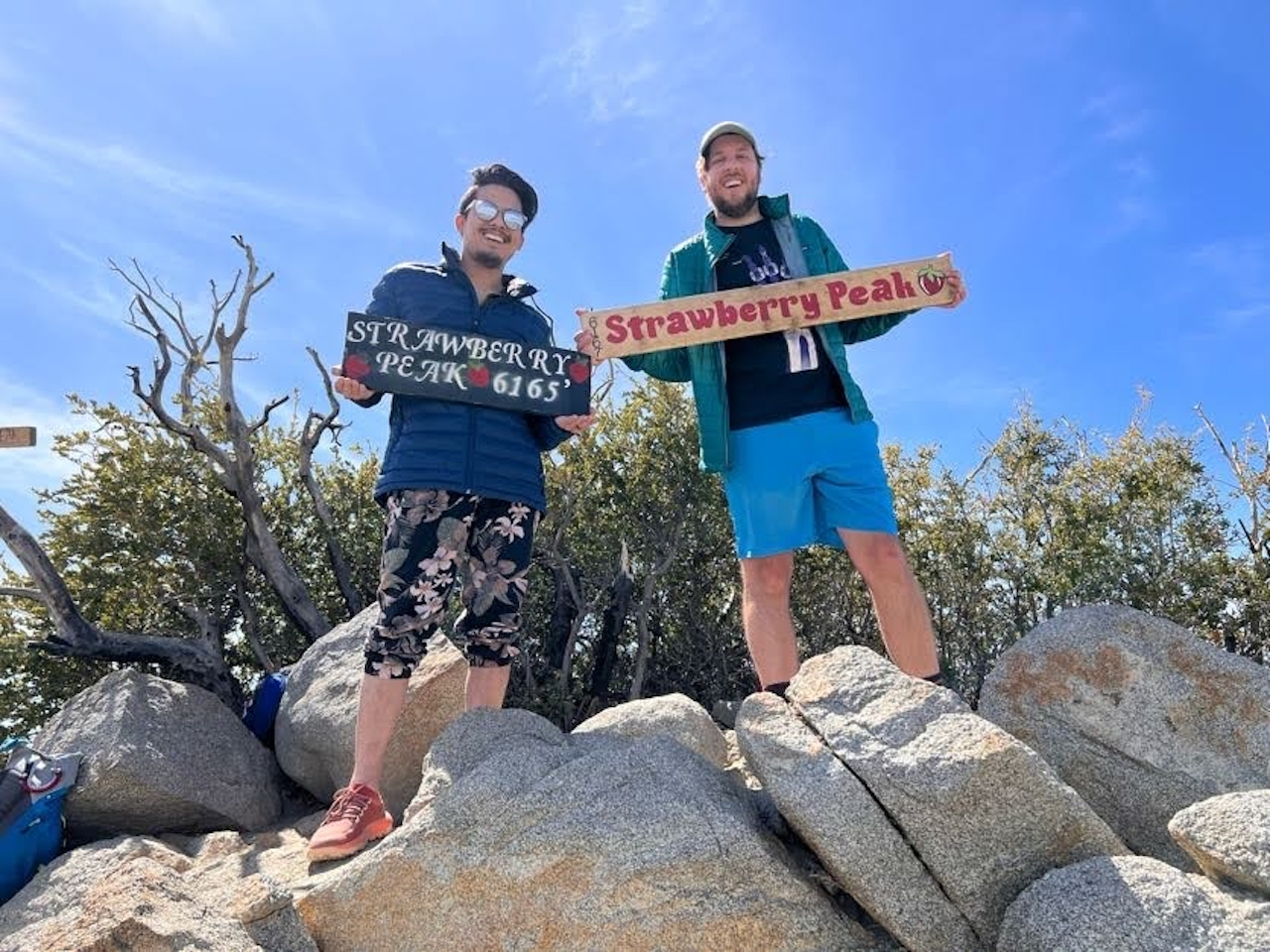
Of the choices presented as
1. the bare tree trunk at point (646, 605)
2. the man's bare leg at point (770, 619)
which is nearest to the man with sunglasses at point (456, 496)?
the man's bare leg at point (770, 619)

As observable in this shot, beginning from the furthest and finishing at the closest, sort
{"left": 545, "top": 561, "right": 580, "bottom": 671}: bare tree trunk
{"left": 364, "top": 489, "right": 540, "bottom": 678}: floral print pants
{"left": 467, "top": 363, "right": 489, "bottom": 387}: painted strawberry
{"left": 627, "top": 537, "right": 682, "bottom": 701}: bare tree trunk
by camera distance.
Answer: {"left": 545, "top": 561, "right": 580, "bottom": 671}: bare tree trunk, {"left": 627, "top": 537, "right": 682, "bottom": 701}: bare tree trunk, {"left": 467, "top": 363, "right": 489, "bottom": 387}: painted strawberry, {"left": 364, "top": 489, "right": 540, "bottom": 678}: floral print pants

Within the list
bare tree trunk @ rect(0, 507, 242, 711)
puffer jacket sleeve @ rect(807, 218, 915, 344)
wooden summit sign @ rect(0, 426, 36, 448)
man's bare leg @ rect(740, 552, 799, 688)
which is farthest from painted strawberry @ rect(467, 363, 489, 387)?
bare tree trunk @ rect(0, 507, 242, 711)

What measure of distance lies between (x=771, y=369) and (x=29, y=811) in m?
4.37

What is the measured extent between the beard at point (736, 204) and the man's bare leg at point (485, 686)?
2.48 m

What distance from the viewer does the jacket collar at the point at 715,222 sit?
465cm

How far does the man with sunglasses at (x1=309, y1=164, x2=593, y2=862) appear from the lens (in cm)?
400

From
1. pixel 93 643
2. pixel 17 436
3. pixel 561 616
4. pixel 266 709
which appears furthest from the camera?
pixel 561 616

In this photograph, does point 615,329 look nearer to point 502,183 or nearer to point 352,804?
point 502,183

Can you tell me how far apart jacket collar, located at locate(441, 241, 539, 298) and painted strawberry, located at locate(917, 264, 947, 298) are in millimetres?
1920

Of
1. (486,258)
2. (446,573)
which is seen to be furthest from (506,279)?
(446,573)

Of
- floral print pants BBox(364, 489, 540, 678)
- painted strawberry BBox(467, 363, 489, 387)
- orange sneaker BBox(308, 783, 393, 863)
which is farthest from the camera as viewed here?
painted strawberry BBox(467, 363, 489, 387)

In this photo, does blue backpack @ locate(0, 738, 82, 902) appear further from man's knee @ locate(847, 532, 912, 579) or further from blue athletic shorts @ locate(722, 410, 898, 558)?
man's knee @ locate(847, 532, 912, 579)

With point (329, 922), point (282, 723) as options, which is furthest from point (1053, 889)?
point (282, 723)

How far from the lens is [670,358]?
4668 mm
